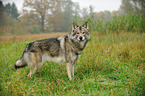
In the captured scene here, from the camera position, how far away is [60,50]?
3.19 meters

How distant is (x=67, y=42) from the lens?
317 centimetres

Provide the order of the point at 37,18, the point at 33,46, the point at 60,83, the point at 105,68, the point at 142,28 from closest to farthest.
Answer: the point at 60,83
the point at 33,46
the point at 105,68
the point at 142,28
the point at 37,18

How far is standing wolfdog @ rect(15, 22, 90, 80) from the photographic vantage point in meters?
3.00

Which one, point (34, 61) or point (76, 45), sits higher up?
point (76, 45)

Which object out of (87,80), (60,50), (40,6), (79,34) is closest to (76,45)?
(79,34)

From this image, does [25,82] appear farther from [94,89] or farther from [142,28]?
[142,28]

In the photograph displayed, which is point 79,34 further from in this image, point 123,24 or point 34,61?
point 123,24

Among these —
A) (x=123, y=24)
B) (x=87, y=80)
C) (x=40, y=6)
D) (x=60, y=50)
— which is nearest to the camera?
(x=87, y=80)

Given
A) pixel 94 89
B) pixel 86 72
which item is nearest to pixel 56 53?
pixel 86 72

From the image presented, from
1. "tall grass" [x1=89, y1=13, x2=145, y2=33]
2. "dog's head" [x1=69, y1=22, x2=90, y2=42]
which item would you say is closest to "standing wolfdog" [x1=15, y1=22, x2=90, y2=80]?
"dog's head" [x1=69, y1=22, x2=90, y2=42]

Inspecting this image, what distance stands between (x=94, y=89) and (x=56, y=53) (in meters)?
1.58

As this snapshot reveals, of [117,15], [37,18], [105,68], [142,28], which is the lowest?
[105,68]

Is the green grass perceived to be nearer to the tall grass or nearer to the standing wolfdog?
the standing wolfdog

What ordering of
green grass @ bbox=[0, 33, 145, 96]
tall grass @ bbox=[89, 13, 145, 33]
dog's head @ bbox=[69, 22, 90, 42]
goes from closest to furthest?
green grass @ bbox=[0, 33, 145, 96], dog's head @ bbox=[69, 22, 90, 42], tall grass @ bbox=[89, 13, 145, 33]
